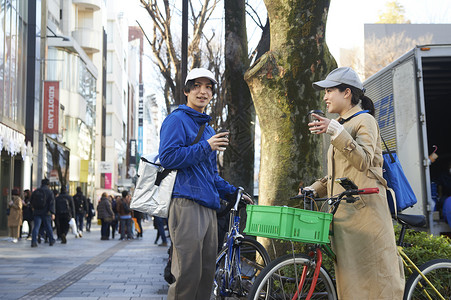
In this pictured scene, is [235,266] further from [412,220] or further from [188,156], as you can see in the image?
[188,156]

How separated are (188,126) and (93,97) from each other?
42.9 m

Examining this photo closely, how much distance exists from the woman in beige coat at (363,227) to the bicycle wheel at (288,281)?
151 mm

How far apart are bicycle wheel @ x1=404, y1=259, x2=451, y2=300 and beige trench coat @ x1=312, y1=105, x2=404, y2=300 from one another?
0.43 metres

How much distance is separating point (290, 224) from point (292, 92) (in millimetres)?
3331

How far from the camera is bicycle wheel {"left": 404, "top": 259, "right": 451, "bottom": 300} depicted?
4.45 metres

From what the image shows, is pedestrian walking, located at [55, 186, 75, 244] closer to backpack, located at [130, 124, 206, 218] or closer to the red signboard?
the red signboard

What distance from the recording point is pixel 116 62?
68438 millimetres

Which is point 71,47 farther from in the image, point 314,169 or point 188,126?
point 188,126

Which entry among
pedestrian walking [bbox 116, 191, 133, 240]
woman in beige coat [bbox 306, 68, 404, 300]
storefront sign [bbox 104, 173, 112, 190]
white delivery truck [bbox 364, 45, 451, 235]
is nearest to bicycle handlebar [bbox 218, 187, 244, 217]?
woman in beige coat [bbox 306, 68, 404, 300]

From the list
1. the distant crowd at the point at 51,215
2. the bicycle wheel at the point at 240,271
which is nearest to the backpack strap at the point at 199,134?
the bicycle wheel at the point at 240,271

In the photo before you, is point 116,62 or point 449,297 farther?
point 116,62

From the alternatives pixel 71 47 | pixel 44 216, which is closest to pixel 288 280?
pixel 44 216

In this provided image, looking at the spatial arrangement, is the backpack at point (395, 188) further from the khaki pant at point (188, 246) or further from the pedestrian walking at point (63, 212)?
the pedestrian walking at point (63, 212)

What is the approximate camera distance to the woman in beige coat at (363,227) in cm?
395
